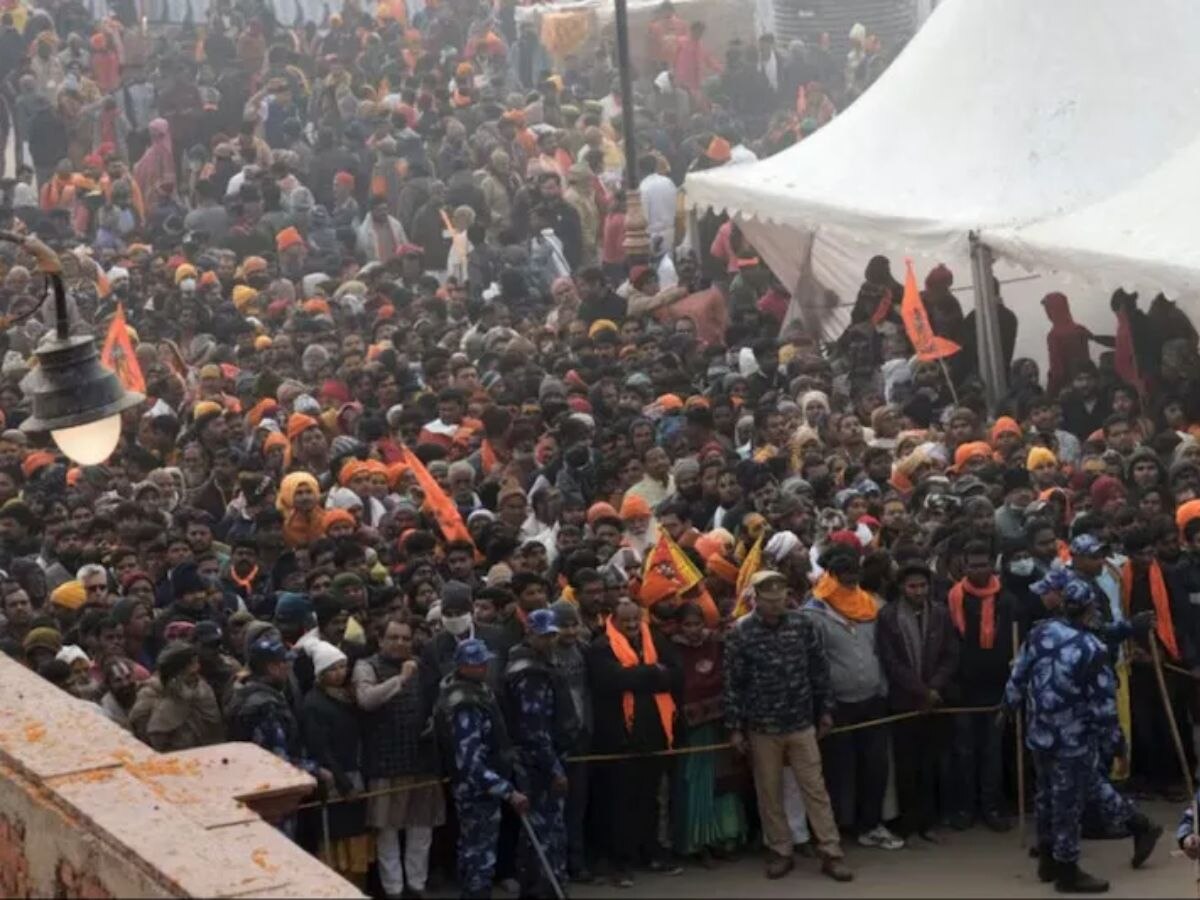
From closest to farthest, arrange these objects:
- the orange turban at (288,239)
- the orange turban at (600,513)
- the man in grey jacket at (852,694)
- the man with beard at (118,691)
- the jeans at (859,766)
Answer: the man with beard at (118,691) < the man in grey jacket at (852,694) < the jeans at (859,766) < the orange turban at (600,513) < the orange turban at (288,239)

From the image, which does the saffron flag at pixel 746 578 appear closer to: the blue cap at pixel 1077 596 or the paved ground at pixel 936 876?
the paved ground at pixel 936 876

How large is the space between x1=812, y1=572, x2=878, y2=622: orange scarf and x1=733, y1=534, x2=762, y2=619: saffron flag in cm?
34

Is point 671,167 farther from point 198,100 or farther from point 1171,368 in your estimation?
point 1171,368

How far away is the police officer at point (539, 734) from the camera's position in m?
11.5

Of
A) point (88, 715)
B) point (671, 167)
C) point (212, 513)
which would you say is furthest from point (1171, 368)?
point (671, 167)

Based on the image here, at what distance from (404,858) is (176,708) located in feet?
4.10

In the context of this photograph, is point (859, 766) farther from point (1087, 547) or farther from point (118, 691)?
point (118, 691)

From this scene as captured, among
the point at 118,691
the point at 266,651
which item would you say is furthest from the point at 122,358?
the point at 266,651

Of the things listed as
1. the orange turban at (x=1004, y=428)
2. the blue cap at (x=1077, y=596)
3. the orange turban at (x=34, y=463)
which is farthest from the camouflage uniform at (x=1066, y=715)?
the orange turban at (x=34, y=463)

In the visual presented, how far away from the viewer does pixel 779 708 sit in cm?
1185

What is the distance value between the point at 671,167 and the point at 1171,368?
11.1m

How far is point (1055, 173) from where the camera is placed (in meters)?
18.1

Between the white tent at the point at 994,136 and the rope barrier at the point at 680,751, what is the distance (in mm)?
5596

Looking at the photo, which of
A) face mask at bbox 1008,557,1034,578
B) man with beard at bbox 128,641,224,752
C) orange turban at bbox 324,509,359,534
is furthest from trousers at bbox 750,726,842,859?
orange turban at bbox 324,509,359,534
